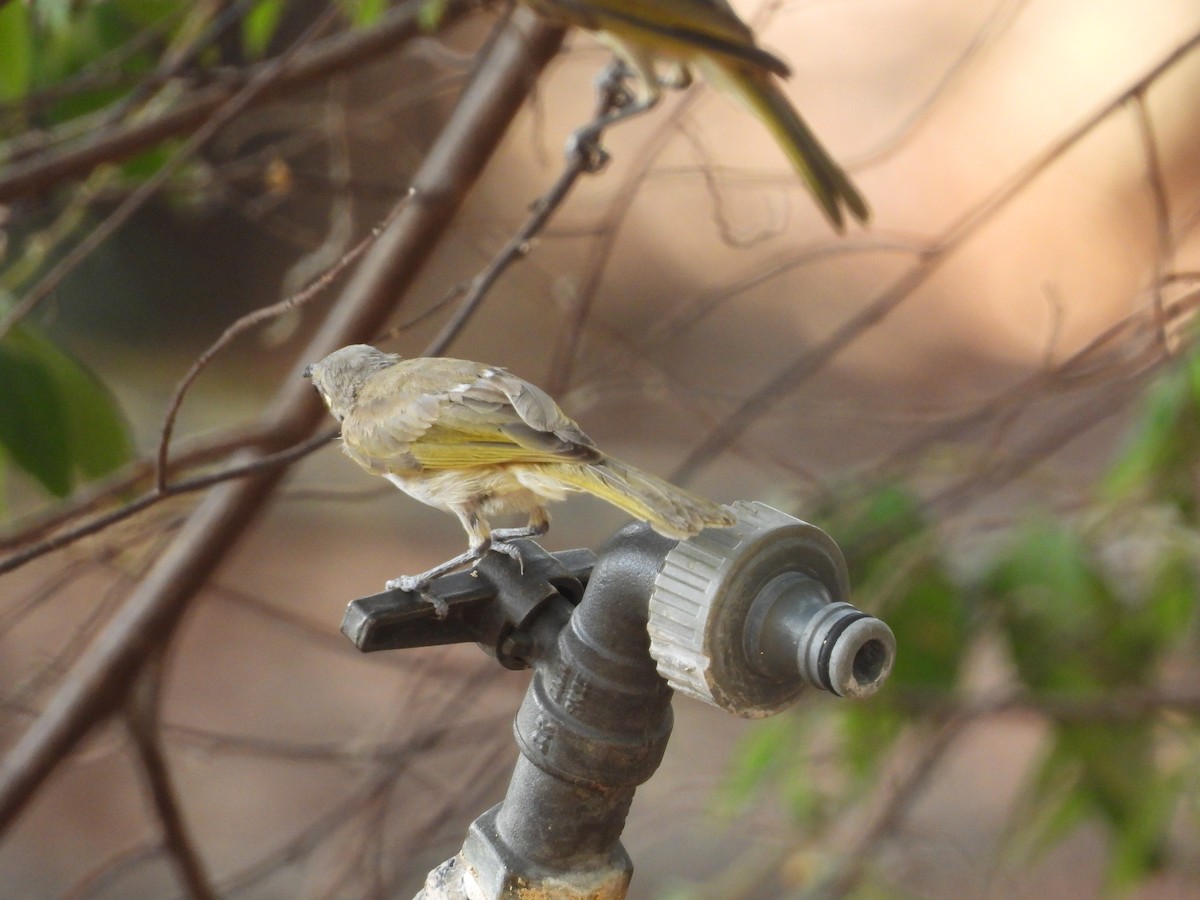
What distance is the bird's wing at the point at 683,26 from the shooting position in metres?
2.20

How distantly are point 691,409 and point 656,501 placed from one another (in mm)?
1906

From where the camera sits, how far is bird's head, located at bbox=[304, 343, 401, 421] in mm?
1260

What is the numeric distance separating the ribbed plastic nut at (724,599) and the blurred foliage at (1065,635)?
1.38 meters

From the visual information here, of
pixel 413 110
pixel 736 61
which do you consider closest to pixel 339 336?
pixel 736 61

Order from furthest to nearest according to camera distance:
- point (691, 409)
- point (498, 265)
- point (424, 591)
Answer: point (691, 409)
point (498, 265)
point (424, 591)

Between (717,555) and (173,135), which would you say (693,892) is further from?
(717,555)

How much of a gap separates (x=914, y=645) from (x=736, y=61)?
1072 mm

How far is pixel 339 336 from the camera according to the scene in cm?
205

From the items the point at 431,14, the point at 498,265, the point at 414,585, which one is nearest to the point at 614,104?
the point at 431,14

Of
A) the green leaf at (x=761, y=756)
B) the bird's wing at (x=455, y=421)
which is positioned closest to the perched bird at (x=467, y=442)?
the bird's wing at (x=455, y=421)

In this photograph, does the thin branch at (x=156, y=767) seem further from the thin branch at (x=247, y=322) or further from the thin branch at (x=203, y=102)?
the thin branch at (x=247, y=322)

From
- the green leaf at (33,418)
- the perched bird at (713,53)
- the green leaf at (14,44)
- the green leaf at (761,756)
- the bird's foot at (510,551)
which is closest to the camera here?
the bird's foot at (510,551)

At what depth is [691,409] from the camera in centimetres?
285

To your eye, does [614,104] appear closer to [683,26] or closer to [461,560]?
[683,26]
